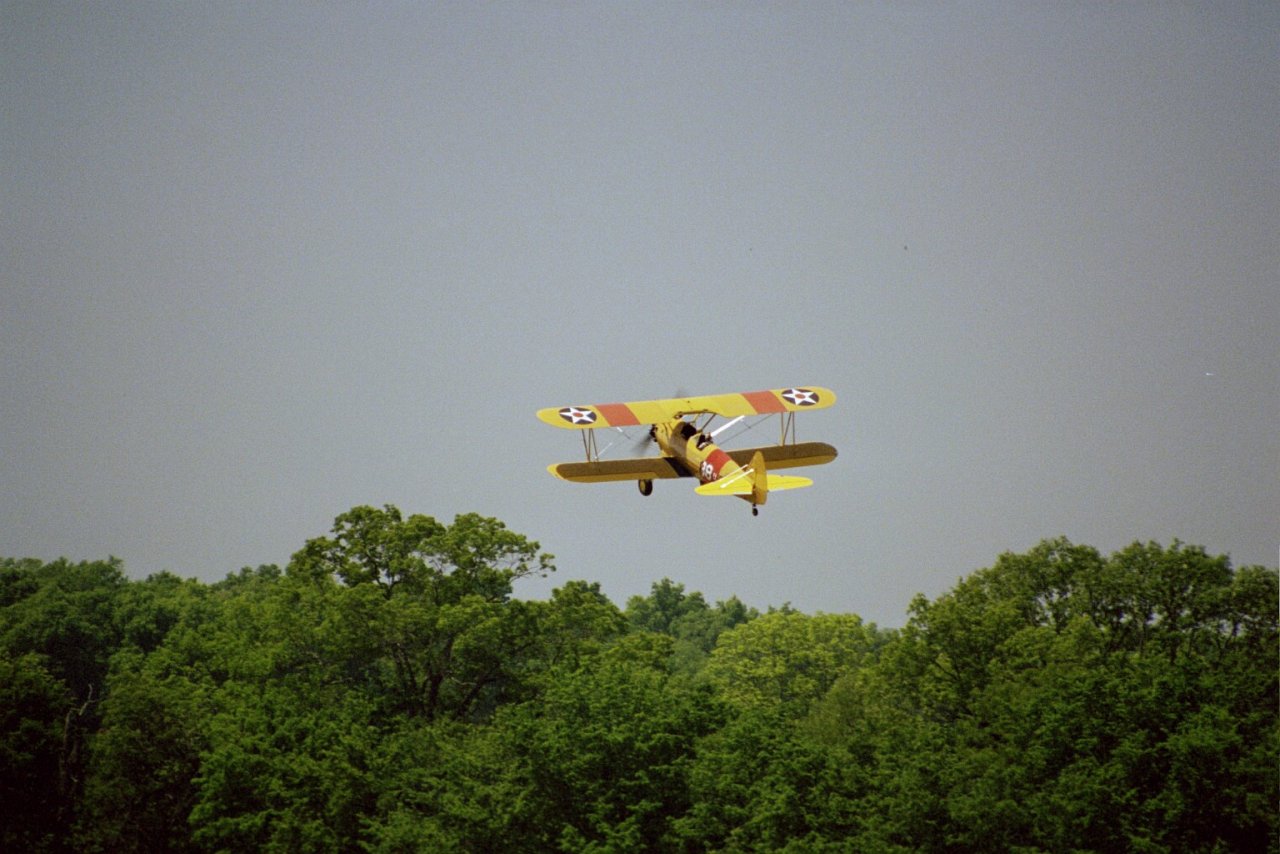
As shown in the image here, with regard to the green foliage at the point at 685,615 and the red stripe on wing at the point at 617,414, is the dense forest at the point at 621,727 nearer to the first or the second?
the red stripe on wing at the point at 617,414

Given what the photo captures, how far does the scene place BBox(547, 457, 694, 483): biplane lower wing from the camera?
36656 mm

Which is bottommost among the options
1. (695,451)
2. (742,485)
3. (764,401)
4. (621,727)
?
(621,727)

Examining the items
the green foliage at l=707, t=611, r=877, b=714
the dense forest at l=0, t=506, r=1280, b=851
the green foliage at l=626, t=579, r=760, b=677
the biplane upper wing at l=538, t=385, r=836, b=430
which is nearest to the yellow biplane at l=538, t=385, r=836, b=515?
the biplane upper wing at l=538, t=385, r=836, b=430

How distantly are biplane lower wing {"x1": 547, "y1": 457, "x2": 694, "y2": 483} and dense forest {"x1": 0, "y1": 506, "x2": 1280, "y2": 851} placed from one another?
1600 centimetres

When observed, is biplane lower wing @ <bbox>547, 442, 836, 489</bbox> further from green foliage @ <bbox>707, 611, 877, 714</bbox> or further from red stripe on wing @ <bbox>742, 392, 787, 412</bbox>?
green foliage @ <bbox>707, 611, 877, 714</bbox>

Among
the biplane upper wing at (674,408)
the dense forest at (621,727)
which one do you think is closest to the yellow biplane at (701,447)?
the biplane upper wing at (674,408)

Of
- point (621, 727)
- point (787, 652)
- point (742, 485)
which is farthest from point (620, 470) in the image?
point (787, 652)

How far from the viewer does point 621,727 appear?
53062 millimetres

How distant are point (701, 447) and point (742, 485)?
3.28m

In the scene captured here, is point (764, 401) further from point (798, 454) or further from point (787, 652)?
point (787, 652)

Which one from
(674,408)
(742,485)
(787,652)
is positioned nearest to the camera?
(742,485)

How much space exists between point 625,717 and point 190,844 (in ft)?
57.0

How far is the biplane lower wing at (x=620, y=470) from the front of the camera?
36.7 metres

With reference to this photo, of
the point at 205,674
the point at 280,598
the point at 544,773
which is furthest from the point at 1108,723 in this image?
the point at 205,674
